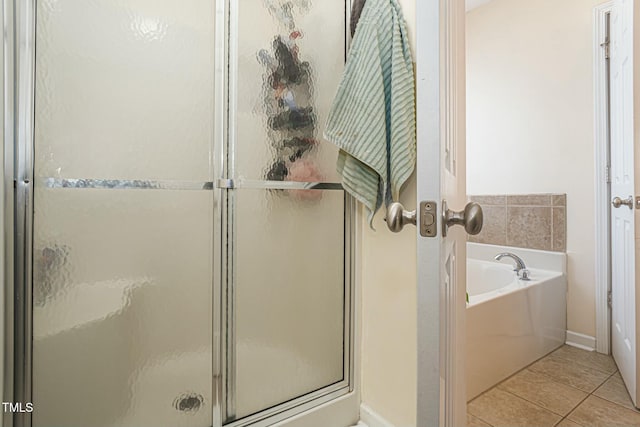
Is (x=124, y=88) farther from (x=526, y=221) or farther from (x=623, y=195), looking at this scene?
(x=526, y=221)

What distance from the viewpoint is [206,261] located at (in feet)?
3.24

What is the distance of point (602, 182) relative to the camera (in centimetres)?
203

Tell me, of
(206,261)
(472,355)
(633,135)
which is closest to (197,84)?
(206,261)

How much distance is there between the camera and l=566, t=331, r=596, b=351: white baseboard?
2082 millimetres

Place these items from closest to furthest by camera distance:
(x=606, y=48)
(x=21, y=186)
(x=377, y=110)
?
(x=21, y=186), (x=377, y=110), (x=606, y=48)

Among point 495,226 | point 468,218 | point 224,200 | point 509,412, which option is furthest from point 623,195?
point 224,200

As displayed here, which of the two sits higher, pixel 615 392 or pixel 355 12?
pixel 355 12

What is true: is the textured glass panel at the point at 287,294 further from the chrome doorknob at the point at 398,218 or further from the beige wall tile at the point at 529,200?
the beige wall tile at the point at 529,200

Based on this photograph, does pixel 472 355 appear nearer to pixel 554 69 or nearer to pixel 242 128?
pixel 242 128

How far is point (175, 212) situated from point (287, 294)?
17.9 inches

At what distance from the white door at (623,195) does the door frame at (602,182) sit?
82 millimetres

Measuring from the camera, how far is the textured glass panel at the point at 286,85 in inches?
40.8

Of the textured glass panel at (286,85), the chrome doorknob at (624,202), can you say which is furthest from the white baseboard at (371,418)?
the chrome doorknob at (624,202)

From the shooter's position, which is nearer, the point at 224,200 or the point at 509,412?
the point at 224,200
